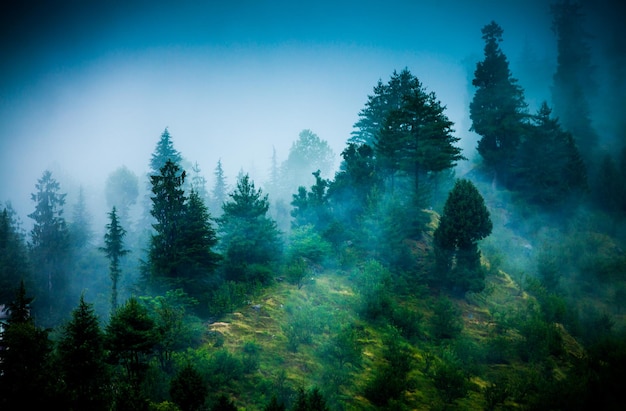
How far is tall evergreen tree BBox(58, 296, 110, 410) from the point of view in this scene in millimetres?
8703

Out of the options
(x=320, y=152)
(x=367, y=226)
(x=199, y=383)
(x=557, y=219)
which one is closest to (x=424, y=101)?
(x=367, y=226)

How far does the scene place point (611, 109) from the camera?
182 feet

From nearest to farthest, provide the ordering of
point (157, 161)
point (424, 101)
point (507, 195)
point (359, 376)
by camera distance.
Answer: point (359, 376)
point (424, 101)
point (507, 195)
point (157, 161)

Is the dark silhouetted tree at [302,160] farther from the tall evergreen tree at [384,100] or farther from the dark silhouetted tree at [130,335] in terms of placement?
the dark silhouetted tree at [130,335]

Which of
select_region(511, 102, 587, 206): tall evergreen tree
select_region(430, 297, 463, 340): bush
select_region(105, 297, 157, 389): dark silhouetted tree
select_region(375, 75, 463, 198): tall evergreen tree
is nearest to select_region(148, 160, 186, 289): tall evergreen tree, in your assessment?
select_region(105, 297, 157, 389): dark silhouetted tree

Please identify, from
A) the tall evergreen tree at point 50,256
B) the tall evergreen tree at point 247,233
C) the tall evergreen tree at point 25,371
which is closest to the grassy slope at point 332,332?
the tall evergreen tree at point 247,233

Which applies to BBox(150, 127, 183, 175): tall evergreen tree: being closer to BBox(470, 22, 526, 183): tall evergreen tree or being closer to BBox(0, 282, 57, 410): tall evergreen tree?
BBox(0, 282, 57, 410): tall evergreen tree

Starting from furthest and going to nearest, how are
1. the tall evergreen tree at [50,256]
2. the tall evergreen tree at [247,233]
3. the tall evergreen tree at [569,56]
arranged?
1. the tall evergreen tree at [569,56]
2. the tall evergreen tree at [50,256]
3. the tall evergreen tree at [247,233]

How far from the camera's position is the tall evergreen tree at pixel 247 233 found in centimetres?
2016

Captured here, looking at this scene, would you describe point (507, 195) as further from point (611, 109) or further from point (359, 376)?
point (611, 109)

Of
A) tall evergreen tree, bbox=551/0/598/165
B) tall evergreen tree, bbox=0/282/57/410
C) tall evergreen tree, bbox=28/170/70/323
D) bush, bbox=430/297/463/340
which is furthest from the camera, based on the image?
tall evergreen tree, bbox=551/0/598/165

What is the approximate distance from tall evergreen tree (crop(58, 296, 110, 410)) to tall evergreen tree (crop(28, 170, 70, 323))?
1777 inches

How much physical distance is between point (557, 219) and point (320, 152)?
54.2 meters

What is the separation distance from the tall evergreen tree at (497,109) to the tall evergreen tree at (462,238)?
20045mm
